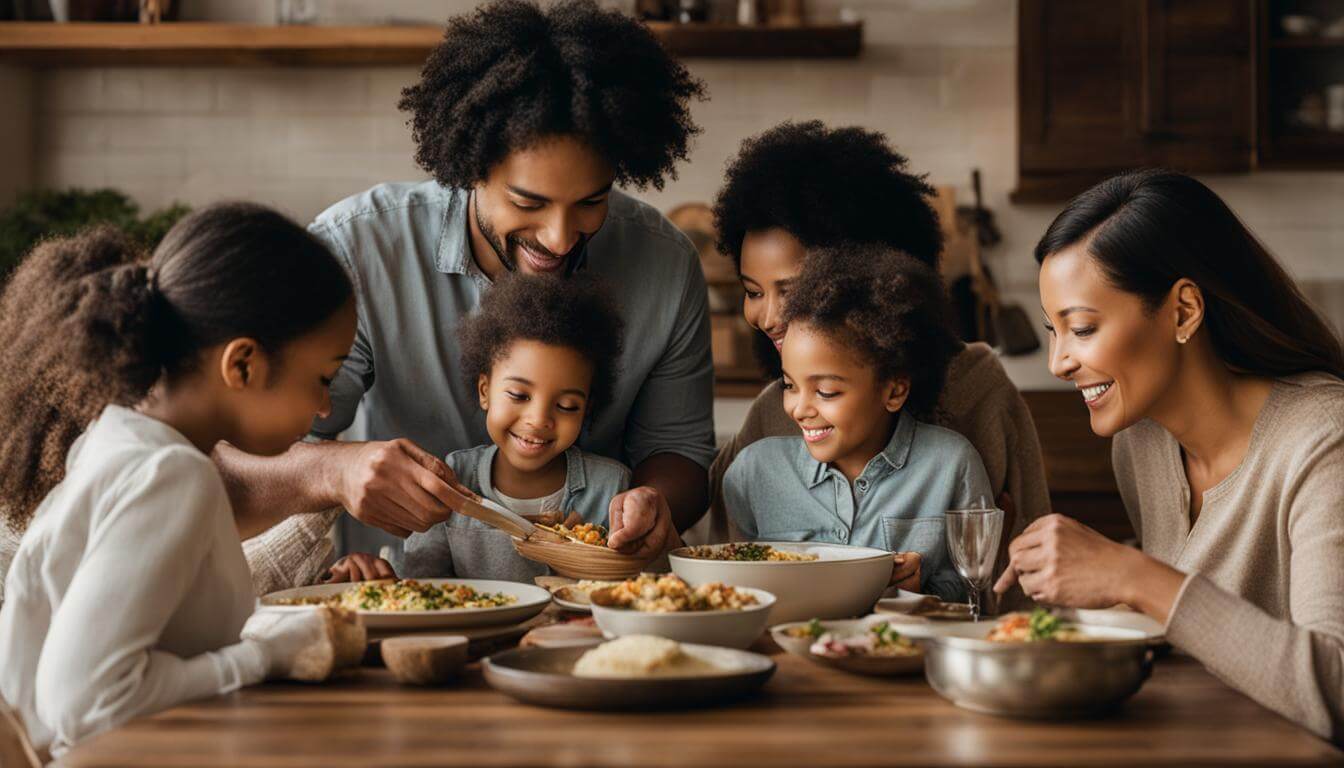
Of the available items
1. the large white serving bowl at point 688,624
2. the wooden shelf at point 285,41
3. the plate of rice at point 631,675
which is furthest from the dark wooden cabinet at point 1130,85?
the plate of rice at point 631,675

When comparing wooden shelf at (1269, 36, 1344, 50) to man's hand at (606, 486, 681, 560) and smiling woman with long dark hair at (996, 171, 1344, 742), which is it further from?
man's hand at (606, 486, 681, 560)

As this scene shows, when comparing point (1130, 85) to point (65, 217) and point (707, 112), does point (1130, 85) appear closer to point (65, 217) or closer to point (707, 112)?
point (707, 112)

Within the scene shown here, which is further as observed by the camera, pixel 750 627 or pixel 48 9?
pixel 48 9

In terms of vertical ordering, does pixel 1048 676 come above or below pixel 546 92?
below

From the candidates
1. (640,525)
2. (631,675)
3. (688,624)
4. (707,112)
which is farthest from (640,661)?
(707,112)

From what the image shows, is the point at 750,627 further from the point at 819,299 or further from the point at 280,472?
the point at 280,472

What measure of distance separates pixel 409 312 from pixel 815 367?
76 centimetres

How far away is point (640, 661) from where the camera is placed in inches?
47.8

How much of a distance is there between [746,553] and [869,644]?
1.33 ft

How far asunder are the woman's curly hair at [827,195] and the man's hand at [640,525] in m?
0.65

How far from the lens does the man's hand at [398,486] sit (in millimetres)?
1873

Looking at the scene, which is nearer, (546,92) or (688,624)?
(688,624)

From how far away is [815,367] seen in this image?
2.12m

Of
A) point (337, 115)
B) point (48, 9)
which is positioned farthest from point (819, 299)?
point (48, 9)
